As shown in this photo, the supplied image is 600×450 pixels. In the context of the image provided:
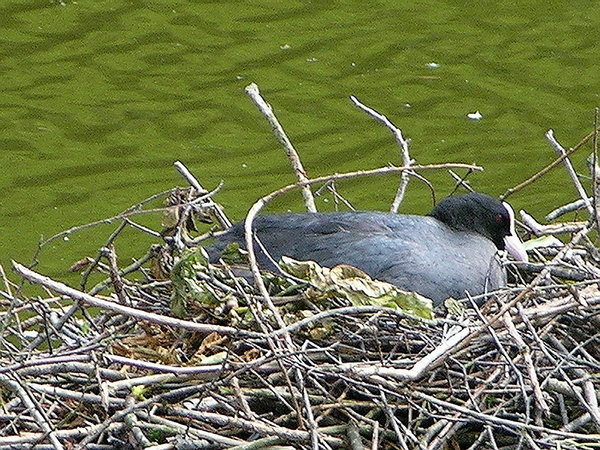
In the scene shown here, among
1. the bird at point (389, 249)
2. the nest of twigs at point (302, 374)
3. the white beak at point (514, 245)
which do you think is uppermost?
the nest of twigs at point (302, 374)

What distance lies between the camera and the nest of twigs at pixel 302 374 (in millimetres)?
3383

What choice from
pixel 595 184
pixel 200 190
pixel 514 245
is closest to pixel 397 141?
pixel 514 245

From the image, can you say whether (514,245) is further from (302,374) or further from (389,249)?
(302,374)

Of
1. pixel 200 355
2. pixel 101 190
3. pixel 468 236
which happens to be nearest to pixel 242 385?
pixel 200 355

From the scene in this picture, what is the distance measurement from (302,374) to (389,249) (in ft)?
2.86

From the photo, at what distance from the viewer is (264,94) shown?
8.10 m

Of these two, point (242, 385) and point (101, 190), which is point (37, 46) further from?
point (242, 385)

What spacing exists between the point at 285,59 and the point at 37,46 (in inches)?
56.5

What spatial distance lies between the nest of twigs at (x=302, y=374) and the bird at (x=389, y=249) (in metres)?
0.41

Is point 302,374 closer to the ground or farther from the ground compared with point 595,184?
closer to the ground

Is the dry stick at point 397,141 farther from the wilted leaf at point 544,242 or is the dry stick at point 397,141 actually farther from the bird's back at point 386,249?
the wilted leaf at point 544,242

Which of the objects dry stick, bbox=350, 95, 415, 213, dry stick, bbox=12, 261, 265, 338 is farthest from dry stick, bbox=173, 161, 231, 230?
dry stick, bbox=12, 261, 265, 338

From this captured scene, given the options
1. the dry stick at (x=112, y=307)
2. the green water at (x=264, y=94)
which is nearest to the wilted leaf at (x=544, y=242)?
the dry stick at (x=112, y=307)

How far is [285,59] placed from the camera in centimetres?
856
